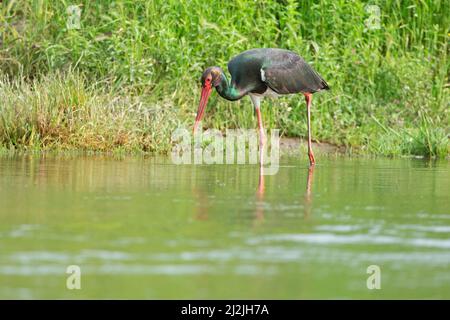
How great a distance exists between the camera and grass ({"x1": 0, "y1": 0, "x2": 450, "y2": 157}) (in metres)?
13.8

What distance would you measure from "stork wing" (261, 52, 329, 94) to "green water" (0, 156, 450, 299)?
2.59m

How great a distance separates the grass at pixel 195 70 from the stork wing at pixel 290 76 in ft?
3.91

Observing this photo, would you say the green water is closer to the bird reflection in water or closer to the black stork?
the bird reflection in water

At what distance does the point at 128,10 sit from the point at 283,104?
2.48 meters

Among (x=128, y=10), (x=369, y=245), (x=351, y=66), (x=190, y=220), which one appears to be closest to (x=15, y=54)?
(x=128, y=10)

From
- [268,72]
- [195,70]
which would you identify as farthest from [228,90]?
[195,70]

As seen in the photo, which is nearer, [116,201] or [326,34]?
[116,201]

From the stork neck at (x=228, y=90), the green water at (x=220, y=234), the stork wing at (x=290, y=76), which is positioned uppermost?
the stork wing at (x=290, y=76)

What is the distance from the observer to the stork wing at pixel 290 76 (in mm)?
13594

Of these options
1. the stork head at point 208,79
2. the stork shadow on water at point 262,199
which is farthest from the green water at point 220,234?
the stork head at point 208,79

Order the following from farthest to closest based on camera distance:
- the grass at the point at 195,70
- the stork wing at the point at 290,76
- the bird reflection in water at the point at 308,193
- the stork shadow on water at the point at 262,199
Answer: the grass at the point at 195,70 < the stork wing at the point at 290,76 < the bird reflection in water at the point at 308,193 < the stork shadow on water at the point at 262,199

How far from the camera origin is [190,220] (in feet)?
25.1

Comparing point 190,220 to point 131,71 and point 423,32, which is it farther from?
point 423,32

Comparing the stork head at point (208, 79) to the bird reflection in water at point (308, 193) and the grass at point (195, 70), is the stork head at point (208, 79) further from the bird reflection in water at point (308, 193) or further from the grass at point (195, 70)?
the bird reflection in water at point (308, 193)
